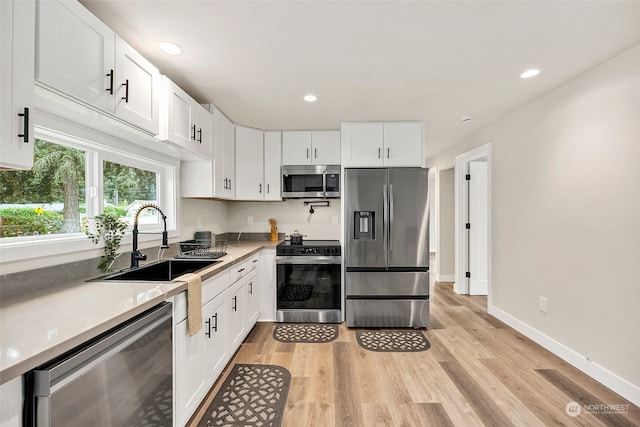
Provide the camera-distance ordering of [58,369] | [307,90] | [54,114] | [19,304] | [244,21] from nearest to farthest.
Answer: [58,369]
[19,304]
[54,114]
[244,21]
[307,90]

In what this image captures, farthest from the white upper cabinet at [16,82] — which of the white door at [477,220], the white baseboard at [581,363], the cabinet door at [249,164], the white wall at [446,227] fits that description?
the white wall at [446,227]

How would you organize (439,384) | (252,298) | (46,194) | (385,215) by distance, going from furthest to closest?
(385,215) → (252,298) → (439,384) → (46,194)

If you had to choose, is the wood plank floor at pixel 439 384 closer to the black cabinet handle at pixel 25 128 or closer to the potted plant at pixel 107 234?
the potted plant at pixel 107 234

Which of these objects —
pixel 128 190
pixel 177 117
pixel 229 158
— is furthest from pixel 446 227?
pixel 128 190

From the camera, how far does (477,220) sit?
14.5 ft

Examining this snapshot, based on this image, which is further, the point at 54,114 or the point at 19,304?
the point at 54,114

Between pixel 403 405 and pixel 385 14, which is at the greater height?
pixel 385 14

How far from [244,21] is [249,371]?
95.3 inches

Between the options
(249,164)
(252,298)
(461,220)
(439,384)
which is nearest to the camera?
(439,384)

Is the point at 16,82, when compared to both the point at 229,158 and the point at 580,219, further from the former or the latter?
the point at 580,219

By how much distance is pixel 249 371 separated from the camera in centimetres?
237

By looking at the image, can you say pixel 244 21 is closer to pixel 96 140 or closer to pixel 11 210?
pixel 96 140

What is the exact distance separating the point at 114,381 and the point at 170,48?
188cm

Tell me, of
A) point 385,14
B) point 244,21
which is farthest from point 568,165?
point 244,21
